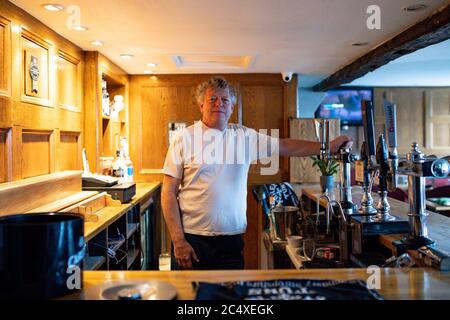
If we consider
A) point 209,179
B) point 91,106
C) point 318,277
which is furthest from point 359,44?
point 318,277

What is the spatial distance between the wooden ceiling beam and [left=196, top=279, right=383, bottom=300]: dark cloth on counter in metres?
2.16

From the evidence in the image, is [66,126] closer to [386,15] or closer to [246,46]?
[246,46]

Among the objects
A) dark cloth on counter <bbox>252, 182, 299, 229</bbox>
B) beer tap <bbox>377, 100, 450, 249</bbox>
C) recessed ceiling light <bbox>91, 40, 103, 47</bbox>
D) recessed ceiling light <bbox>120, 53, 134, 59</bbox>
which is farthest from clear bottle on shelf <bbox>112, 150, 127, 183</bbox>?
beer tap <bbox>377, 100, 450, 249</bbox>

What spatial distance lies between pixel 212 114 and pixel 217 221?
0.50 metres

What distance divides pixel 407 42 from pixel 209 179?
1.93 meters

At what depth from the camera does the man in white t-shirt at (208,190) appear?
194 centimetres

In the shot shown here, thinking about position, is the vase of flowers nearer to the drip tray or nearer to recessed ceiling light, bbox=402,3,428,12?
recessed ceiling light, bbox=402,3,428,12

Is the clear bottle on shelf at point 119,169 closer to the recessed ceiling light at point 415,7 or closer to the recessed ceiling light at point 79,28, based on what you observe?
the recessed ceiling light at point 79,28

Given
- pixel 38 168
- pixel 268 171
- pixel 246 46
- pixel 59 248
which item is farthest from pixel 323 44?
pixel 59 248

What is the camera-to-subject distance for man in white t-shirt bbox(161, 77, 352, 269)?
1.94 metres

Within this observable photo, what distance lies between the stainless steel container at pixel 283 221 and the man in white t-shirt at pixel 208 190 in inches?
10.6

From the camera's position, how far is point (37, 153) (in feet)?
8.84

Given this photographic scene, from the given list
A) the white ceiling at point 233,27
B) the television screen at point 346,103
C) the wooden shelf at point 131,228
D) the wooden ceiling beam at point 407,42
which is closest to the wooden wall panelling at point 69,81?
the white ceiling at point 233,27

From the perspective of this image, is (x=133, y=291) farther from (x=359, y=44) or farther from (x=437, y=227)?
(x=359, y=44)
